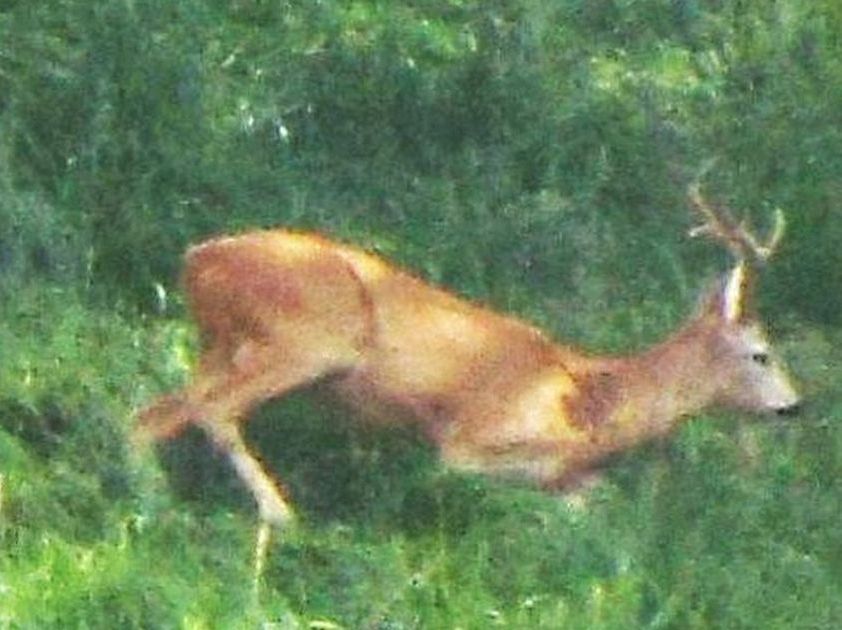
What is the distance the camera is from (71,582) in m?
6.08

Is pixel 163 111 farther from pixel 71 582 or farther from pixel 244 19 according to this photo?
pixel 71 582

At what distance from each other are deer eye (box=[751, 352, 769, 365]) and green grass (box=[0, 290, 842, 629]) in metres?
0.21

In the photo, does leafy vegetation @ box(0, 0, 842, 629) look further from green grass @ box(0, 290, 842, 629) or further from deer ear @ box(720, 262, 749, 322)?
deer ear @ box(720, 262, 749, 322)

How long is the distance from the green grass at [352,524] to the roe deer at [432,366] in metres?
0.08

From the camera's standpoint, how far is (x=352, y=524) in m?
6.74

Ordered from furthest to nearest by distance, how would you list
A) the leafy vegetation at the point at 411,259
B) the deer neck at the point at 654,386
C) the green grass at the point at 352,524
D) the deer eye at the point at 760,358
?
the deer eye at the point at 760,358 < the deer neck at the point at 654,386 < the leafy vegetation at the point at 411,259 < the green grass at the point at 352,524

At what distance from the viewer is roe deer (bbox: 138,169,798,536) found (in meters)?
6.86

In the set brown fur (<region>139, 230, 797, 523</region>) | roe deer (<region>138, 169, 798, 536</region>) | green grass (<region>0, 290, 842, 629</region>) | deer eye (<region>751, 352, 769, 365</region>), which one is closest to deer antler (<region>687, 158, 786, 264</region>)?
roe deer (<region>138, 169, 798, 536</region>)

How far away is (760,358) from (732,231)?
0.39 metres

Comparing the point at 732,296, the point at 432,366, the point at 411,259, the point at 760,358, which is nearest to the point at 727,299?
the point at 732,296

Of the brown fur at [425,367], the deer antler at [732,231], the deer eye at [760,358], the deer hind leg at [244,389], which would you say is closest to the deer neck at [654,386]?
the brown fur at [425,367]

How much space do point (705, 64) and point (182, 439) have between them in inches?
116

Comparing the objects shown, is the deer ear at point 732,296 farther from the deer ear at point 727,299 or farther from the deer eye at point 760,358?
the deer eye at point 760,358

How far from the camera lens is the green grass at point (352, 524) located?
20.5ft
